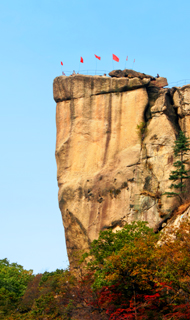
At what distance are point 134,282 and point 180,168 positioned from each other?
12.1 meters

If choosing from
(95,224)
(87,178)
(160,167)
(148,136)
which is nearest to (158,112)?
(148,136)

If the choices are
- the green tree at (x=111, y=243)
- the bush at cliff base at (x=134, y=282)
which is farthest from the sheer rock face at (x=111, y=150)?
the green tree at (x=111, y=243)

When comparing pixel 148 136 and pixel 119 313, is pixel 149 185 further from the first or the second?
pixel 119 313

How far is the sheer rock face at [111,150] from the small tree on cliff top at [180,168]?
22.3 inches

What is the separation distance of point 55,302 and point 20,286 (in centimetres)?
777

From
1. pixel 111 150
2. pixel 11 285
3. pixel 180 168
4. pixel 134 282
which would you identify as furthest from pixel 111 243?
pixel 11 285

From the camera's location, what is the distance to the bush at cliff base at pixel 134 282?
23.0 meters

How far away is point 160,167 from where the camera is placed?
35.5 metres

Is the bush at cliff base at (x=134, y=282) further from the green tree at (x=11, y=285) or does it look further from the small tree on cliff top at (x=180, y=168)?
the green tree at (x=11, y=285)

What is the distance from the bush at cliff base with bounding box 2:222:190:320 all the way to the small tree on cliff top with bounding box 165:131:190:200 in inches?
205

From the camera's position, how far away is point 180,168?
35188 mm

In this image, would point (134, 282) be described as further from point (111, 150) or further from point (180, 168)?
point (111, 150)

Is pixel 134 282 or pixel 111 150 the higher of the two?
pixel 111 150

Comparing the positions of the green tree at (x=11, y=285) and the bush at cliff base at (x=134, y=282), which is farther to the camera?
the green tree at (x=11, y=285)
